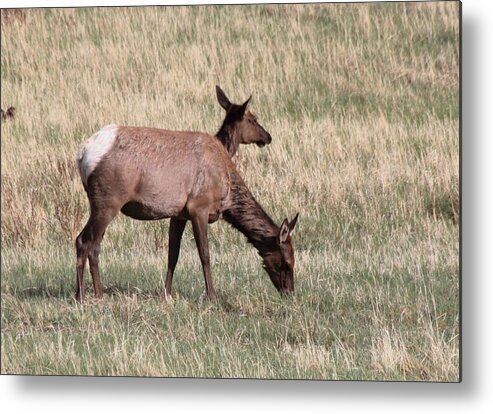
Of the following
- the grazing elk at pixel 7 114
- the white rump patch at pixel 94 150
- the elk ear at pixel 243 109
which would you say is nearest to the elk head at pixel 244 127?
the elk ear at pixel 243 109

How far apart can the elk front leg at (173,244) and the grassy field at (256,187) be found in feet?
0.21

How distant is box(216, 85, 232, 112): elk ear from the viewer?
37.1 feet

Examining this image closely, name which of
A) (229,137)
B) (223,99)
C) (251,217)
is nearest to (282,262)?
(251,217)

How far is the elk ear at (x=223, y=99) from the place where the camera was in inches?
445

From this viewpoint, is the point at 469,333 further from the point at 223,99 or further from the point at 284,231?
the point at 223,99

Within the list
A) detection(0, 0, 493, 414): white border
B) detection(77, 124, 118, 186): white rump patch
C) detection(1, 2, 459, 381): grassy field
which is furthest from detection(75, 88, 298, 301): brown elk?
detection(0, 0, 493, 414): white border

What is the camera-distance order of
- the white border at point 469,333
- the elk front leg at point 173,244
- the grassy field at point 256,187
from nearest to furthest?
the white border at point 469,333 < the grassy field at point 256,187 < the elk front leg at point 173,244

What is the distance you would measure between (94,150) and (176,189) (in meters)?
0.51

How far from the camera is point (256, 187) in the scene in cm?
1151

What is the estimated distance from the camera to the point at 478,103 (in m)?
10.4

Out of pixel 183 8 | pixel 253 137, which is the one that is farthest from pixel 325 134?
pixel 183 8

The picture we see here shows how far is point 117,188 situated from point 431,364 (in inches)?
75.8

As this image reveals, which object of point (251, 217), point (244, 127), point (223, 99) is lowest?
point (251, 217)

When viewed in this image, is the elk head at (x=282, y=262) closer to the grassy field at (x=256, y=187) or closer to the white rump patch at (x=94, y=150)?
the grassy field at (x=256, y=187)
